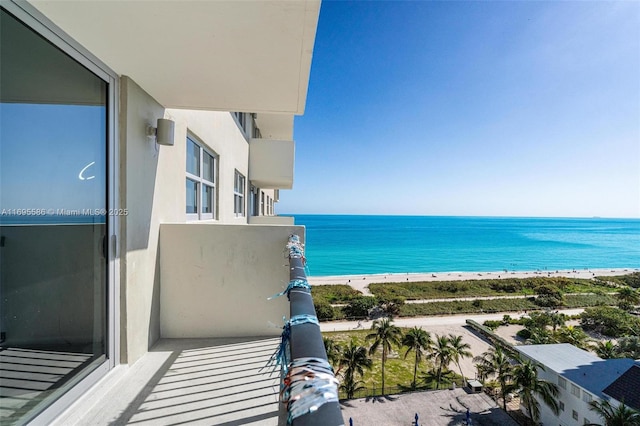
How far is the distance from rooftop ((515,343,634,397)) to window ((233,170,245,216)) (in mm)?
16564

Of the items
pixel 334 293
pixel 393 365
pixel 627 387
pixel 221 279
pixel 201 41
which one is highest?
pixel 201 41

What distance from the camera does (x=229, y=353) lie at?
11.0 feet

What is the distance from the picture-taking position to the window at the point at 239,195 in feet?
26.4

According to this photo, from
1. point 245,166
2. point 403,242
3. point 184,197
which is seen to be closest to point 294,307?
point 184,197

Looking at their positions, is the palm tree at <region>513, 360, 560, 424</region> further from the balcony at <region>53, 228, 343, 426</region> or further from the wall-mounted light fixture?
the wall-mounted light fixture

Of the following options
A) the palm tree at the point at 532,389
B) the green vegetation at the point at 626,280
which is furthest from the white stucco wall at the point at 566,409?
the green vegetation at the point at 626,280

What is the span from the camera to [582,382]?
12.9 m

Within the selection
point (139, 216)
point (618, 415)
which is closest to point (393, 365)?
point (618, 415)

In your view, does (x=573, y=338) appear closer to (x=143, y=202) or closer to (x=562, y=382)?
(x=562, y=382)

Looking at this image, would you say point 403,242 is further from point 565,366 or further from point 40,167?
point 40,167

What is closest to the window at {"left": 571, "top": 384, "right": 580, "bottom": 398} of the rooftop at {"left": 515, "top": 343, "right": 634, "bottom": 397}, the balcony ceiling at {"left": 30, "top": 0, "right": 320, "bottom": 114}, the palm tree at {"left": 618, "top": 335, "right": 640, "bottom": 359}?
the rooftop at {"left": 515, "top": 343, "right": 634, "bottom": 397}

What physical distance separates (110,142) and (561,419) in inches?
786

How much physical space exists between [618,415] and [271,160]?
1545cm

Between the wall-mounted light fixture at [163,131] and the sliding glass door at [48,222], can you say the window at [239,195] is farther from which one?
the sliding glass door at [48,222]
